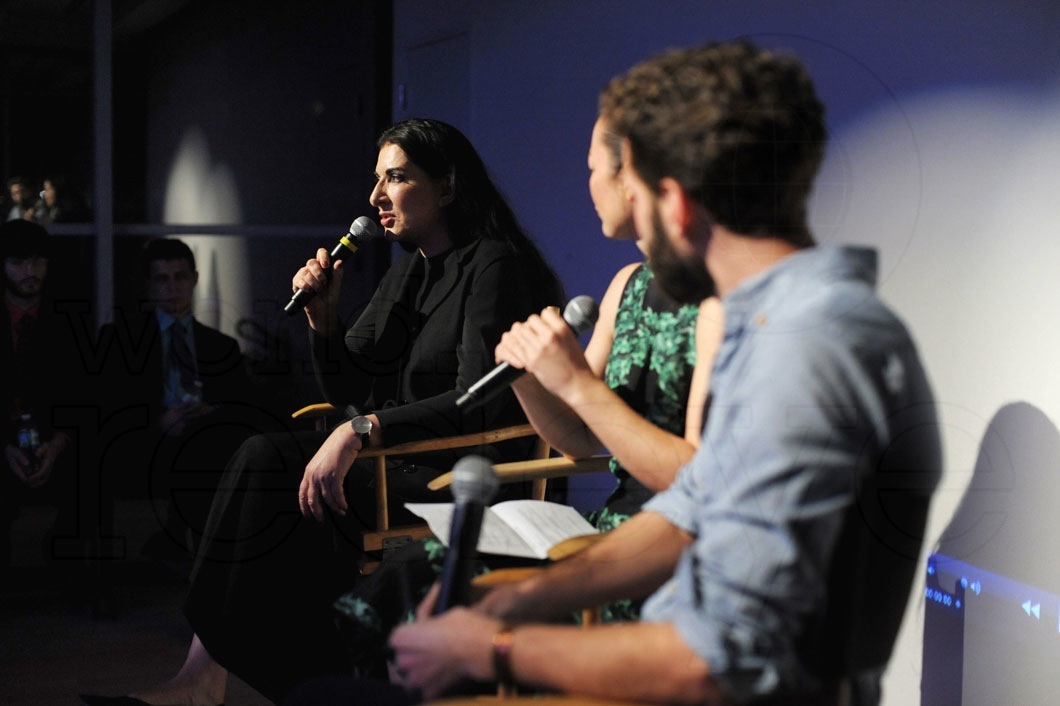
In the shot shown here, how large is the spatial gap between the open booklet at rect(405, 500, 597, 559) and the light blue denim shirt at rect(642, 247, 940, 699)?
593 millimetres

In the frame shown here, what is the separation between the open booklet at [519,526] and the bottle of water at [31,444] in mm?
2334

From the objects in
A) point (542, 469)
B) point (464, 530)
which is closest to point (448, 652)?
point (464, 530)

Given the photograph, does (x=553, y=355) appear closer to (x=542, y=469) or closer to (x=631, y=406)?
(x=631, y=406)

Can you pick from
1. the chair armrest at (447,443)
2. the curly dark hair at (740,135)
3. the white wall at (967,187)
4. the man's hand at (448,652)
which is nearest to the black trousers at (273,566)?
the chair armrest at (447,443)

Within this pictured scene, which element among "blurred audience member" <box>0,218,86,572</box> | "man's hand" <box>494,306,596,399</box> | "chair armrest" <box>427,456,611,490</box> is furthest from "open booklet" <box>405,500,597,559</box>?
"blurred audience member" <box>0,218,86,572</box>

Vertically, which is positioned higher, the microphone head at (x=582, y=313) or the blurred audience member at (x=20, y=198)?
the blurred audience member at (x=20, y=198)

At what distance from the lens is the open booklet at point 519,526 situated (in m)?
1.58

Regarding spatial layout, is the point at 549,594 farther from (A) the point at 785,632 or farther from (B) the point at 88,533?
(B) the point at 88,533

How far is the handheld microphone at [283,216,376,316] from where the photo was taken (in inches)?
97.7

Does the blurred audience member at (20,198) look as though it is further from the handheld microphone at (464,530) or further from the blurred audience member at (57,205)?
the handheld microphone at (464,530)

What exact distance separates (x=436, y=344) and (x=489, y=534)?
3.11 feet

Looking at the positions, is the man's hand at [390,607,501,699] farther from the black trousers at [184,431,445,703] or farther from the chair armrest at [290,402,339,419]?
the chair armrest at [290,402,339,419]

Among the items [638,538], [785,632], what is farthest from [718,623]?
[638,538]

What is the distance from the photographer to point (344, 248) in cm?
248
